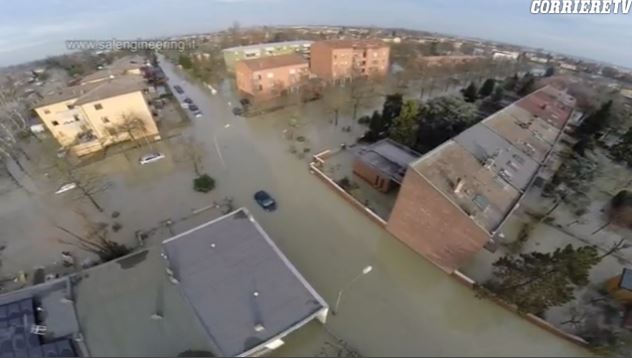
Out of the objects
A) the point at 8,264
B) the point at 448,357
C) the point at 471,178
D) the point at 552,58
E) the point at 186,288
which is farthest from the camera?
the point at 552,58

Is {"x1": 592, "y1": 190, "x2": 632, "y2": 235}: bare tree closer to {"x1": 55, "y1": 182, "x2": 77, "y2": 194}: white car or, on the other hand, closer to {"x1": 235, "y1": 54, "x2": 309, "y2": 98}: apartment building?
{"x1": 235, "y1": 54, "x2": 309, "y2": 98}: apartment building

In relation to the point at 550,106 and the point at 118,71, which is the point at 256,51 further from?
the point at 550,106

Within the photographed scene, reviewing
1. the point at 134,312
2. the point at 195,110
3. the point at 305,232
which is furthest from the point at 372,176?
the point at 195,110

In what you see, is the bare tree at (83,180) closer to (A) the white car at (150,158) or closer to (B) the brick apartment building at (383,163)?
(A) the white car at (150,158)

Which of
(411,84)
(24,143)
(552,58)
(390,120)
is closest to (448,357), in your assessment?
(390,120)

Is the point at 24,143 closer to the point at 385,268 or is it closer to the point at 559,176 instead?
the point at 385,268

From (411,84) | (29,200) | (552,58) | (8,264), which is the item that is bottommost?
(8,264)

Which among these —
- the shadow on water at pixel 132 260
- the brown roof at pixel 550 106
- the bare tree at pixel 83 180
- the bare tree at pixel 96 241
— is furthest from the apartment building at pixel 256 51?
the shadow on water at pixel 132 260
